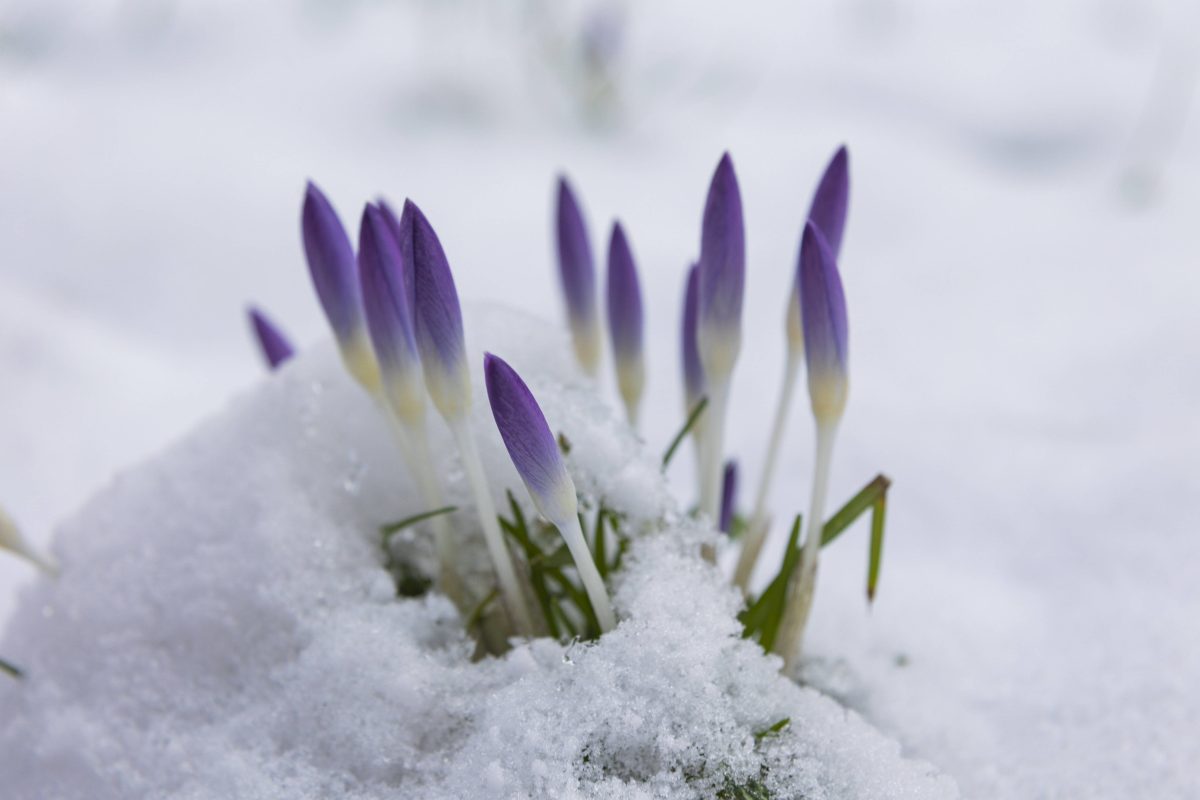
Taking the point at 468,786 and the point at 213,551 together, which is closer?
the point at 468,786

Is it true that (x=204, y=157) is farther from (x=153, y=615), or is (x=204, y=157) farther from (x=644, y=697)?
(x=644, y=697)

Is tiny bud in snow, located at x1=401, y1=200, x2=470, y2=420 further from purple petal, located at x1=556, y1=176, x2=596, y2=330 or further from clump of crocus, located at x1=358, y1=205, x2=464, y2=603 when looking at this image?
purple petal, located at x1=556, y1=176, x2=596, y2=330

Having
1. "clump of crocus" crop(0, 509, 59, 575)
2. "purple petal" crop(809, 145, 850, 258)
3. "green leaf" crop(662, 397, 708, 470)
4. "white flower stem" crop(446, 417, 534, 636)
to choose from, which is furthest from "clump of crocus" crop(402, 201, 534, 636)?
"clump of crocus" crop(0, 509, 59, 575)

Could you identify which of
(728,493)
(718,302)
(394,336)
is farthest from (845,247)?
(394,336)

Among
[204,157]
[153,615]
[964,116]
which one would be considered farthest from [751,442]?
[964,116]

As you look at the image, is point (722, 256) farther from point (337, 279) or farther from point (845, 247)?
point (845, 247)

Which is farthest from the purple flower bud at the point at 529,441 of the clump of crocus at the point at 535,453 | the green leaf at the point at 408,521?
the green leaf at the point at 408,521

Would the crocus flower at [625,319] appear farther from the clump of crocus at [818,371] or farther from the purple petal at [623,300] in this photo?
the clump of crocus at [818,371]
